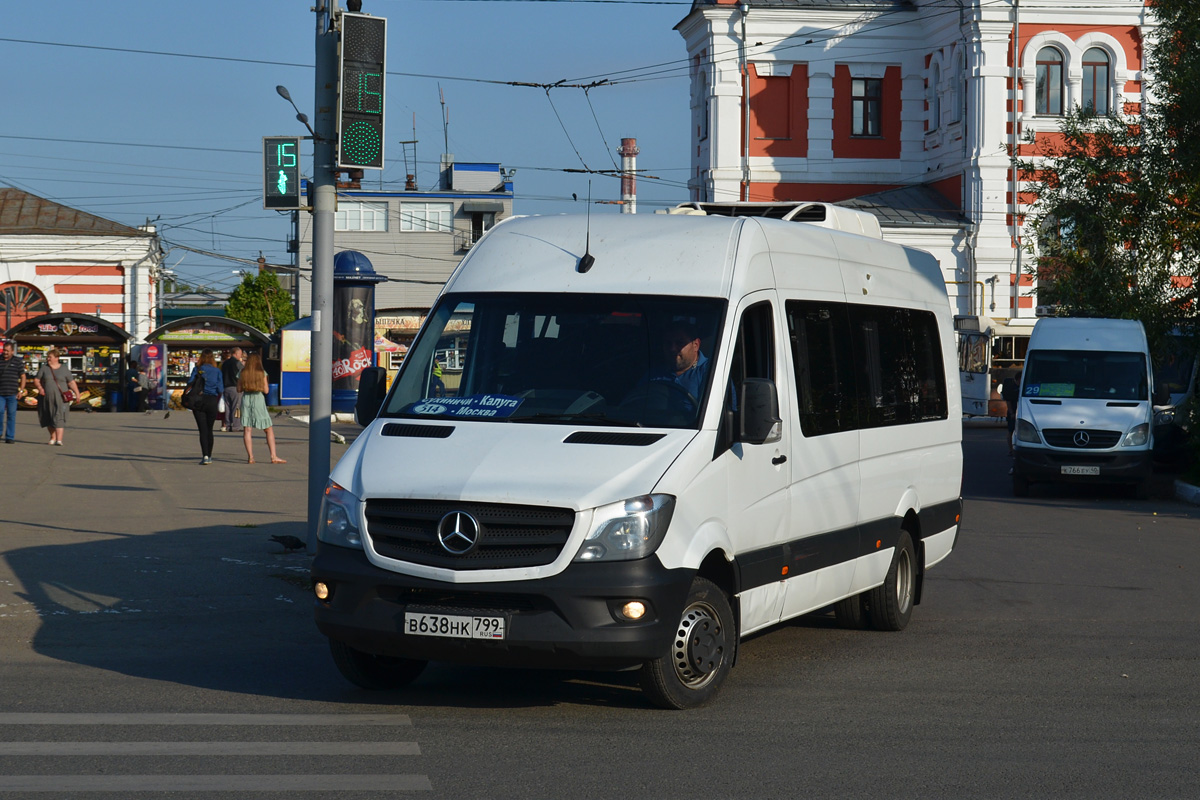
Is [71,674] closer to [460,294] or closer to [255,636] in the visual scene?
[255,636]

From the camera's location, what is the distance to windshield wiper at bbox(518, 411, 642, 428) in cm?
714

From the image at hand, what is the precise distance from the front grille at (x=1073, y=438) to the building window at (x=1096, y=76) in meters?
27.7

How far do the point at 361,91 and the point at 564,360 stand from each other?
4.19 m

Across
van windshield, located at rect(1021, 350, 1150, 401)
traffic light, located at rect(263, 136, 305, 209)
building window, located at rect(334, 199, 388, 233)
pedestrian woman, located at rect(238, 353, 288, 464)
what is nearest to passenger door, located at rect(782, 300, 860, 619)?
traffic light, located at rect(263, 136, 305, 209)

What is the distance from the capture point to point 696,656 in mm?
7004

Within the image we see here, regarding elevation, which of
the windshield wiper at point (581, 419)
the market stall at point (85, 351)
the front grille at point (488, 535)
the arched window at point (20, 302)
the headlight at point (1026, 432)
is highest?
the arched window at point (20, 302)

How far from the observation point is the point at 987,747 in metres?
6.48

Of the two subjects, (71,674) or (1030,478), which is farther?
(1030,478)

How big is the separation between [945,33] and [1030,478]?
3007 cm

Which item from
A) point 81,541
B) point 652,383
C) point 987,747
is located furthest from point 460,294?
point 81,541

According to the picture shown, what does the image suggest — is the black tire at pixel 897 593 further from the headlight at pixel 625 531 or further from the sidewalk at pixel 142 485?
the sidewalk at pixel 142 485

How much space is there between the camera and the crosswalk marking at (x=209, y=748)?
611 centimetres

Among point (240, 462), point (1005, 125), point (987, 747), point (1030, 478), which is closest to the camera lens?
point (987, 747)

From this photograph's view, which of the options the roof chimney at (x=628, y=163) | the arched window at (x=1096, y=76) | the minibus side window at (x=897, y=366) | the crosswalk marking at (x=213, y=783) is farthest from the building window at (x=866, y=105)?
the crosswalk marking at (x=213, y=783)
